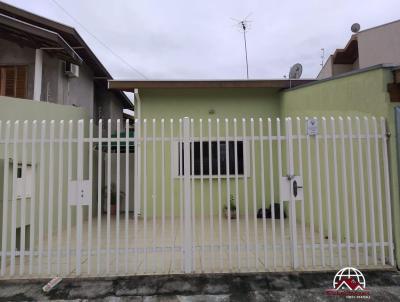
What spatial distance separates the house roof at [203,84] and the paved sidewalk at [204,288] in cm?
603

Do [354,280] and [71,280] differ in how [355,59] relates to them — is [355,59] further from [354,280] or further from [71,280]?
[71,280]

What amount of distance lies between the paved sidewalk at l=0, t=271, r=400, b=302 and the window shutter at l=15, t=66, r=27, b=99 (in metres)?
5.75

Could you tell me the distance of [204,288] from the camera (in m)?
4.38

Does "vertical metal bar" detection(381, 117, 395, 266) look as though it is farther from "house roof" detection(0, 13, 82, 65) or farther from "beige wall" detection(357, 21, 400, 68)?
"beige wall" detection(357, 21, 400, 68)

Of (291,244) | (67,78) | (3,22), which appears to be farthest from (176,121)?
(291,244)

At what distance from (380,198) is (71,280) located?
4.44m

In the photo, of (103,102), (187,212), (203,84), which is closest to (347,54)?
(203,84)

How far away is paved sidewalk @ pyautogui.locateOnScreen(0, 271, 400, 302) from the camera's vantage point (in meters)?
4.20

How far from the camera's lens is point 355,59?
14.4m

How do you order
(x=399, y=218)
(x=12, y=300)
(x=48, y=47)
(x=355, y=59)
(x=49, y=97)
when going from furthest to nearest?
1. (x=355, y=59)
2. (x=49, y=97)
3. (x=48, y=47)
4. (x=399, y=218)
5. (x=12, y=300)

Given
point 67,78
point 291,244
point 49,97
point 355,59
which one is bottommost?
point 291,244

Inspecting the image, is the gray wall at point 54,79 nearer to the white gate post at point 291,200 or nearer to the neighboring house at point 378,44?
the white gate post at point 291,200

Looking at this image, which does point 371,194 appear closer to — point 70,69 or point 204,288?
point 204,288

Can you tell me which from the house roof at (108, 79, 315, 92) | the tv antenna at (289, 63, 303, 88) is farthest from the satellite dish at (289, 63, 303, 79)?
the house roof at (108, 79, 315, 92)
